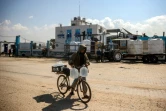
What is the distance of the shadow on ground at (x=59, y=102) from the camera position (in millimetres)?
5820

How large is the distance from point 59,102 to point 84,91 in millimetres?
953

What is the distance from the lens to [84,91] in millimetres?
6492

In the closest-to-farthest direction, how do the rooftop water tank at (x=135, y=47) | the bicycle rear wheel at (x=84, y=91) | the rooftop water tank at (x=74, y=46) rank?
1. the bicycle rear wheel at (x=84, y=91)
2. the rooftop water tank at (x=135, y=47)
3. the rooftop water tank at (x=74, y=46)

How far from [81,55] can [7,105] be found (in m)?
3.07

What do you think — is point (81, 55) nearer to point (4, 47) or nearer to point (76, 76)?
point (76, 76)

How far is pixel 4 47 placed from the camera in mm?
45219

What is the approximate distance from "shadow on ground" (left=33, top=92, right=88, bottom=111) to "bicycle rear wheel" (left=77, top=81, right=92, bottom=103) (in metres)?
0.20

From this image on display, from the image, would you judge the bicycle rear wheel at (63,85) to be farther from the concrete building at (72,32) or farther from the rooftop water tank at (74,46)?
the concrete building at (72,32)

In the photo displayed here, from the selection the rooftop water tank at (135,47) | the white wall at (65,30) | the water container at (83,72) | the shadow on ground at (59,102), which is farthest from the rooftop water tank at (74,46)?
the water container at (83,72)

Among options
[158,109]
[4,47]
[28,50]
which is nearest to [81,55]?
[158,109]

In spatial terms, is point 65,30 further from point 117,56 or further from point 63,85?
point 63,85

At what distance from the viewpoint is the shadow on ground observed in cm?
582

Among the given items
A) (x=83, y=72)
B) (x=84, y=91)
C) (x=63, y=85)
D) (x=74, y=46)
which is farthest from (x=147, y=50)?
(x=84, y=91)

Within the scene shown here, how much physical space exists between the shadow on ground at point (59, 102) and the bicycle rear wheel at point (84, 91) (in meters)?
0.20
